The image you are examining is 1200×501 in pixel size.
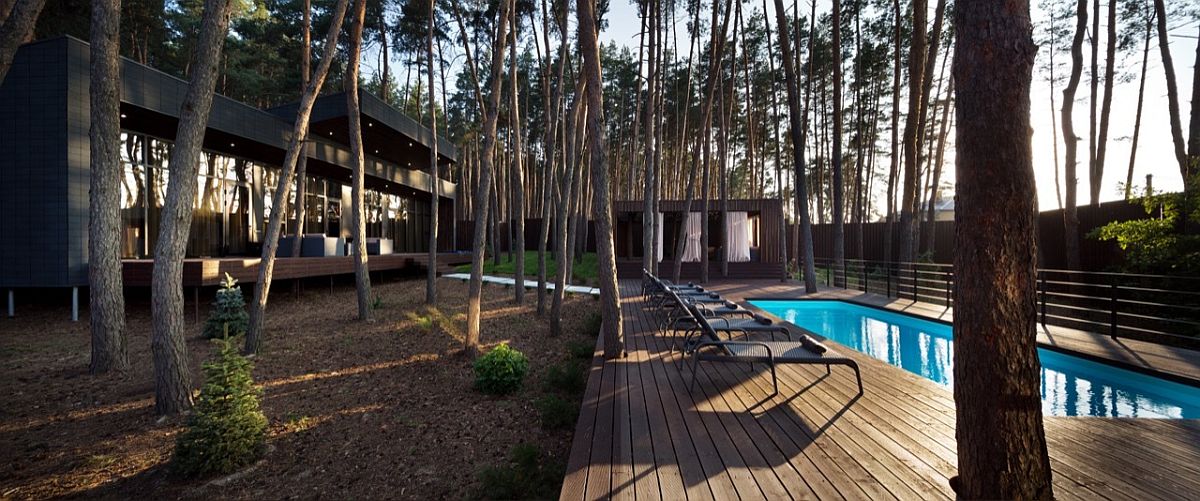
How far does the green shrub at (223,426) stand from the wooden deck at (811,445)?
96.3 inches

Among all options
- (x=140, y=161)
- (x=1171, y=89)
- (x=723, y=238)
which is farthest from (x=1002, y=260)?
(x=140, y=161)

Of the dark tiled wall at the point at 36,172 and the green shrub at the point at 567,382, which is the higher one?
the dark tiled wall at the point at 36,172

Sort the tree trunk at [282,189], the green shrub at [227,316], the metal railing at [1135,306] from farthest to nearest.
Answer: the green shrub at [227,316]
the tree trunk at [282,189]
the metal railing at [1135,306]

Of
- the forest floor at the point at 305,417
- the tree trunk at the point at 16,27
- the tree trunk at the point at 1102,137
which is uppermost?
the tree trunk at the point at 1102,137

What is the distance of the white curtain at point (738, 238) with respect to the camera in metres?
17.9

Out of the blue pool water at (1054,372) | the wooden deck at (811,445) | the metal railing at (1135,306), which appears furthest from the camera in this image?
the metal railing at (1135,306)

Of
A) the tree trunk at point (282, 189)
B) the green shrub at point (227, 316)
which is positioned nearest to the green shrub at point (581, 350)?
the tree trunk at point (282, 189)

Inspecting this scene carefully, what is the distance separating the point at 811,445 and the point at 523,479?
1.81 metres

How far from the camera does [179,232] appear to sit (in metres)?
4.07

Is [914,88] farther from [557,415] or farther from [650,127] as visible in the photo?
[557,415]

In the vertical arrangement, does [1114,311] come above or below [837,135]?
below

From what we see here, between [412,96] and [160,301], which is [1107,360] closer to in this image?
[160,301]

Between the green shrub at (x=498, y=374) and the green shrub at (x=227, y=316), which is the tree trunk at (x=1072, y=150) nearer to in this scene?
the green shrub at (x=498, y=374)

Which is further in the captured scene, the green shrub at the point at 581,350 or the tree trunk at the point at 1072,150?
the tree trunk at the point at 1072,150
